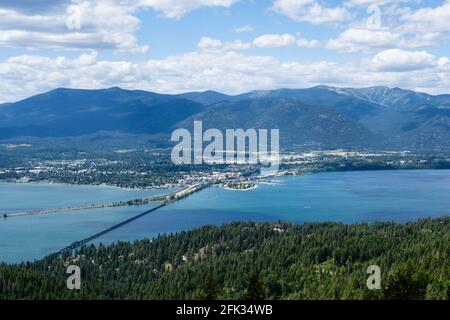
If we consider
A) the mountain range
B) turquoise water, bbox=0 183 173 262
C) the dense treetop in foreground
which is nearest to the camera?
the dense treetop in foreground

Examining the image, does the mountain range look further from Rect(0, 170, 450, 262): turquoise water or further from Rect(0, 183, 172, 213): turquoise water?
Rect(0, 183, 172, 213): turquoise water

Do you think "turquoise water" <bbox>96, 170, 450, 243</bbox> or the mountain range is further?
the mountain range

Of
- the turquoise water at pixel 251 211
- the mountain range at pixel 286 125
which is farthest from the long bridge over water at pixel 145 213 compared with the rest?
the mountain range at pixel 286 125

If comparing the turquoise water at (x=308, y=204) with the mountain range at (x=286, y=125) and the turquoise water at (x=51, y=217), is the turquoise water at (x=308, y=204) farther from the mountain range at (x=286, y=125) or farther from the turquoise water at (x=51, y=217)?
the mountain range at (x=286, y=125)

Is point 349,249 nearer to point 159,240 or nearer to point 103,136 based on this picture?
point 159,240

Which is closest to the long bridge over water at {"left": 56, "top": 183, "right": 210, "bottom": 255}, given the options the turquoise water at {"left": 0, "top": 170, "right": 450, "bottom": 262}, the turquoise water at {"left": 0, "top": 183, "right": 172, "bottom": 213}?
the turquoise water at {"left": 0, "top": 170, "right": 450, "bottom": 262}

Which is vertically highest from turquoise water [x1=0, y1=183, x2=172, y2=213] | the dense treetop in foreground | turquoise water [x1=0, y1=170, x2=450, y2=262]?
the dense treetop in foreground
